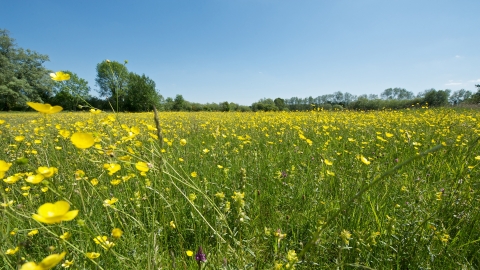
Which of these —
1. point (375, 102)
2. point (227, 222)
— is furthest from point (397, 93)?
point (227, 222)

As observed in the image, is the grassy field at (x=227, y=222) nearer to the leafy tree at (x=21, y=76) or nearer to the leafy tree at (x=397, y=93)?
the leafy tree at (x=21, y=76)

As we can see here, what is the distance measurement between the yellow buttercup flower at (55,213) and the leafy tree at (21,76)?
122 ft

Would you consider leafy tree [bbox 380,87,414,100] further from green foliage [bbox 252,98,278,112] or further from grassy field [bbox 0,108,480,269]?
grassy field [bbox 0,108,480,269]

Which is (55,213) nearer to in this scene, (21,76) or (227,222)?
(227,222)

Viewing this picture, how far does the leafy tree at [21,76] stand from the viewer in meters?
27.9

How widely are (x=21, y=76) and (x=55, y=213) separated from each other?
44330 mm

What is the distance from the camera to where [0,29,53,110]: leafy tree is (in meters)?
27.9

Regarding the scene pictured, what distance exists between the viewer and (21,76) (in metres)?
31.7

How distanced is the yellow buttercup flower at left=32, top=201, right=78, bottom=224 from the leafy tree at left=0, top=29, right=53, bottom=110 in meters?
37.1

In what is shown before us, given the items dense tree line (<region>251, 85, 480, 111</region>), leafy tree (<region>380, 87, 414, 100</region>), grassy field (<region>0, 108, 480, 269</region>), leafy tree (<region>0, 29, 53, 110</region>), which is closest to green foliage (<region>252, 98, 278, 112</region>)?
dense tree line (<region>251, 85, 480, 111</region>)

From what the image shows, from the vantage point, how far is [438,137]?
11.7 feet

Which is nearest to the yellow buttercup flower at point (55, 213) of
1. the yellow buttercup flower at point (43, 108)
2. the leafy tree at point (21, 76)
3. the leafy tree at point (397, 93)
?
the yellow buttercup flower at point (43, 108)

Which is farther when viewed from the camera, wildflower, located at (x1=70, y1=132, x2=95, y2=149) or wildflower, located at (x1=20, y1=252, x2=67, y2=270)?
wildflower, located at (x1=70, y1=132, x2=95, y2=149)

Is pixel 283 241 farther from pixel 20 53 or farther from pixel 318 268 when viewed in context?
pixel 20 53
